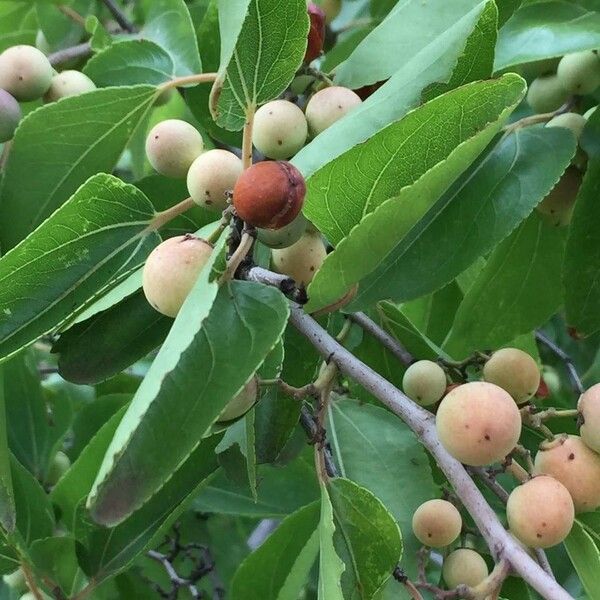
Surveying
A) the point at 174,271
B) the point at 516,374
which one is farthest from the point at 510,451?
the point at 174,271

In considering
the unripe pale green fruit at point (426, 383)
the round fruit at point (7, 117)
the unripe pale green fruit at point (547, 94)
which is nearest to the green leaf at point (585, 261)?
the unripe pale green fruit at point (547, 94)

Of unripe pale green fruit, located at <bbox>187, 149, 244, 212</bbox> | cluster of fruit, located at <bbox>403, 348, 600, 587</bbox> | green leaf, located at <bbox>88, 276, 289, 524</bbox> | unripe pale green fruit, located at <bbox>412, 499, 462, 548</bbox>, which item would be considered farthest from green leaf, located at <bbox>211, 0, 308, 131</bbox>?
unripe pale green fruit, located at <bbox>412, 499, 462, 548</bbox>

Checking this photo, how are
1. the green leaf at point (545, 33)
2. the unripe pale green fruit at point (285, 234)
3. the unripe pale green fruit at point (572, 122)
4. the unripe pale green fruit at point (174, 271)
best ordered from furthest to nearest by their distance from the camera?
the unripe pale green fruit at point (572, 122)
the green leaf at point (545, 33)
the unripe pale green fruit at point (285, 234)
the unripe pale green fruit at point (174, 271)

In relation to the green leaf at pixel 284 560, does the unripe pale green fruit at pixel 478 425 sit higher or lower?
higher

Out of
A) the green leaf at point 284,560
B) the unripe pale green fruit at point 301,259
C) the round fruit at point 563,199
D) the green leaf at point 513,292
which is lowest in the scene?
the green leaf at point 284,560

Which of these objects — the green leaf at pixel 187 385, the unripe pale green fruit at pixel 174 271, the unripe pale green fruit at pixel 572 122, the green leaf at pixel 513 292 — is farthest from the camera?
the green leaf at pixel 513 292

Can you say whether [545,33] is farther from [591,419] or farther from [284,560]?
[284,560]

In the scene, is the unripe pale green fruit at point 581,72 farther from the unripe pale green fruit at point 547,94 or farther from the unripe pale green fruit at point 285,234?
the unripe pale green fruit at point 285,234
